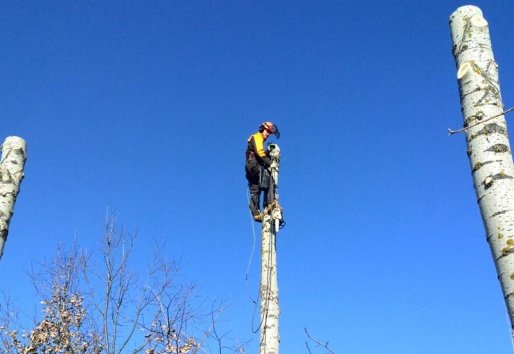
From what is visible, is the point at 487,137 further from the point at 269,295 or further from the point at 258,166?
the point at 258,166

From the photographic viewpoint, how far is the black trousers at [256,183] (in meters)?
6.48

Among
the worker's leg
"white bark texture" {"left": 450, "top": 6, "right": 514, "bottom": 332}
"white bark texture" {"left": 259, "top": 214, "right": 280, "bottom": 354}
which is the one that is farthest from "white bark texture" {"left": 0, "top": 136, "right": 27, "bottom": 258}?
"white bark texture" {"left": 450, "top": 6, "right": 514, "bottom": 332}

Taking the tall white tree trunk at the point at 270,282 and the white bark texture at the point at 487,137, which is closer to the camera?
the white bark texture at the point at 487,137

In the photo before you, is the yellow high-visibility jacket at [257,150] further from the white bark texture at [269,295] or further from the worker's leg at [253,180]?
the white bark texture at [269,295]

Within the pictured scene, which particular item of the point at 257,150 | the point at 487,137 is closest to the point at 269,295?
the point at 257,150

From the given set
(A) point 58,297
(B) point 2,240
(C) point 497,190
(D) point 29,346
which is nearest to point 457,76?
(C) point 497,190

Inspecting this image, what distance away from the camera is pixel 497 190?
2.52m

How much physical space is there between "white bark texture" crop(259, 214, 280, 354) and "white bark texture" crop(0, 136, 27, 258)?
233cm

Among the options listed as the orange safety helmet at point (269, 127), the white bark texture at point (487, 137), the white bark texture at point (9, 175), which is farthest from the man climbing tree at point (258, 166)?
the white bark texture at point (487, 137)

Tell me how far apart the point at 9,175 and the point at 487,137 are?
3.61m

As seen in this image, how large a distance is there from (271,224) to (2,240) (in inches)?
101

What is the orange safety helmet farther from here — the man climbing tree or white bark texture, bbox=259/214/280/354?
white bark texture, bbox=259/214/280/354

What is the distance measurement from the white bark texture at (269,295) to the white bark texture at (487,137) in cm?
288

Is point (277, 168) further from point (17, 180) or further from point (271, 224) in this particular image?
point (17, 180)
